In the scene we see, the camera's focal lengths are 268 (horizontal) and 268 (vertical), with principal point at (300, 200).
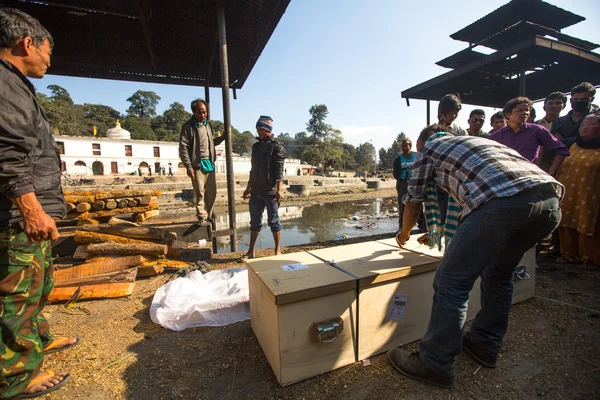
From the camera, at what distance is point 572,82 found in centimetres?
823

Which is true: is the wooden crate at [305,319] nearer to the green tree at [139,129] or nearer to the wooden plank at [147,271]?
the wooden plank at [147,271]

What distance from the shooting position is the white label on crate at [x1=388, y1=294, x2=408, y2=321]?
1.86 m

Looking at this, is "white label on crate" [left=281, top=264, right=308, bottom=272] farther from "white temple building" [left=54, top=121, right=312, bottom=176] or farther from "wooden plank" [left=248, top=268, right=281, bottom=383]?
"white temple building" [left=54, top=121, right=312, bottom=176]

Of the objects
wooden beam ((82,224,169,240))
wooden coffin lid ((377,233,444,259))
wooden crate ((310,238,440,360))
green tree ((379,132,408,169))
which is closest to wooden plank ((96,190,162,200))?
wooden beam ((82,224,169,240))

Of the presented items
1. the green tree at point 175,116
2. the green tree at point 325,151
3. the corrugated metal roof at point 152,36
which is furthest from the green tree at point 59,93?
the corrugated metal roof at point 152,36

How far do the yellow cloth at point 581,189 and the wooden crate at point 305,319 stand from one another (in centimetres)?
371

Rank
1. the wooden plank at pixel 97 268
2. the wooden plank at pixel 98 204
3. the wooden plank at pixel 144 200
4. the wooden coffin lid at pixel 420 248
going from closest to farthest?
the wooden coffin lid at pixel 420 248, the wooden plank at pixel 97 268, the wooden plank at pixel 98 204, the wooden plank at pixel 144 200

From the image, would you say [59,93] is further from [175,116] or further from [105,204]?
[105,204]

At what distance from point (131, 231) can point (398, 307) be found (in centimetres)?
370

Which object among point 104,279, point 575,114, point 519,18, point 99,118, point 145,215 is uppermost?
point 99,118

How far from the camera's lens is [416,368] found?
1.63 metres

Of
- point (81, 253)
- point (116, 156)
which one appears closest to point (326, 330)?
point (81, 253)

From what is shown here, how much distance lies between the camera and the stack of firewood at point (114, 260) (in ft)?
9.49

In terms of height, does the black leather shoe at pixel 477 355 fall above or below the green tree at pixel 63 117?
below
